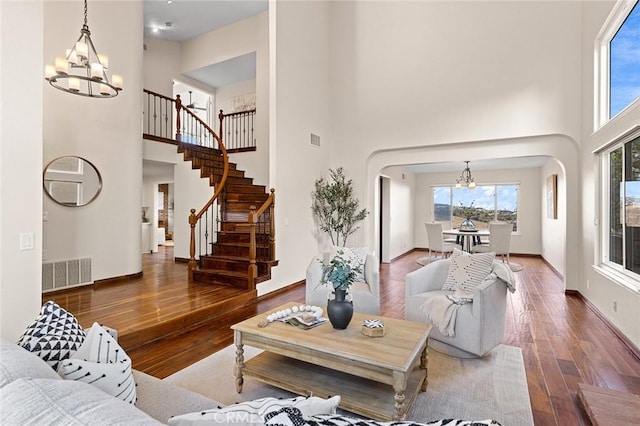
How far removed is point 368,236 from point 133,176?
14.6 ft

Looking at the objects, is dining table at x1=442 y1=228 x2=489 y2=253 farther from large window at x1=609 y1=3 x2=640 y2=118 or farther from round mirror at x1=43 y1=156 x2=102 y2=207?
round mirror at x1=43 y1=156 x2=102 y2=207

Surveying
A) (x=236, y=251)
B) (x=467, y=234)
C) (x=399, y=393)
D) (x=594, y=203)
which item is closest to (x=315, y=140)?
(x=236, y=251)

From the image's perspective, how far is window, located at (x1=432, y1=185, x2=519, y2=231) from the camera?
10.1 meters

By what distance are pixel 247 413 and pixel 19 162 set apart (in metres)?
2.56

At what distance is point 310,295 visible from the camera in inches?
156

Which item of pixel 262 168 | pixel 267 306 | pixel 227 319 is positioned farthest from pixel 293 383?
pixel 262 168

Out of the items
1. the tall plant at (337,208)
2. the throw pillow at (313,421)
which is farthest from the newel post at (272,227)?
the throw pillow at (313,421)

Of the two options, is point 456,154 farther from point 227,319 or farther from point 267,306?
point 227,319

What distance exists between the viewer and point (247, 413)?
0.83 m

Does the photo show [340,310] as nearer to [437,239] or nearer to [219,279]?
[219,279]

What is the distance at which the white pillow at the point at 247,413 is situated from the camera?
0.82 meters

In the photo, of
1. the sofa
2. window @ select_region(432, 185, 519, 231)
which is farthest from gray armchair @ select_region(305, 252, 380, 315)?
window @ select_region(432, 185, 519, 231)

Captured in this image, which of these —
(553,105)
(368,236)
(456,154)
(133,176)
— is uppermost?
(553,105)

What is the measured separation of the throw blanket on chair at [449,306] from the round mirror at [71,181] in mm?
5019
